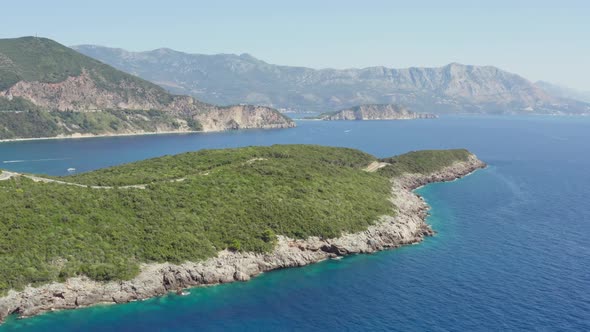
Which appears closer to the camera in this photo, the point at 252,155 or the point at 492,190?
the point at 252,155

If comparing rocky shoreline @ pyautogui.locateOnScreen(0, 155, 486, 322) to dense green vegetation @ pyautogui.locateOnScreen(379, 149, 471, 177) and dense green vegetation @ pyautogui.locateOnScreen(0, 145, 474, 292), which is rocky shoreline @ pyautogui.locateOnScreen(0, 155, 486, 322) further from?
dense green vegetation @ pyautogui.locateOnScreen(379, 149, 471, 177)

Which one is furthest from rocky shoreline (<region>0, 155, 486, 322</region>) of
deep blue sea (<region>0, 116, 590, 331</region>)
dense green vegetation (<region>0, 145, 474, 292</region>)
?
deep blue sea (<region>0, 116, 590, 331</region>)

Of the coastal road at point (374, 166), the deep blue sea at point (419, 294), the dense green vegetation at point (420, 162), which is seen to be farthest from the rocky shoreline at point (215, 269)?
the coastal road at point (374, 166)

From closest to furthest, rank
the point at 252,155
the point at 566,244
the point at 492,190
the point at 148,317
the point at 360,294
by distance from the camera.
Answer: the point at 148,317 < the point at 360,294 < the point at 566,244 < the point at 252,155 < the point at 492,190

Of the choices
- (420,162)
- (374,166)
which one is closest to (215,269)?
(374,166)

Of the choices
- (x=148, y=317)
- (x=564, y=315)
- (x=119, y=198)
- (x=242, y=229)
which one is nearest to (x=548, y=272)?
(x=564, y=315)

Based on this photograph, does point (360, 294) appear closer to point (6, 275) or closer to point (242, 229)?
point (242, 229)

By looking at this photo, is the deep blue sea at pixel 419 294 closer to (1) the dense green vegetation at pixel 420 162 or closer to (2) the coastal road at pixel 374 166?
(1) the dense green vegetation at pixel 420 162
